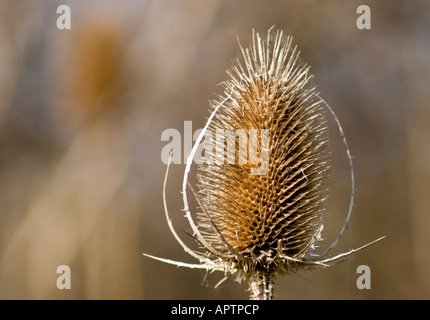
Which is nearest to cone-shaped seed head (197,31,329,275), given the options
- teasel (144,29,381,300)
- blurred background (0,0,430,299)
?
teasel (144,29,381,300)

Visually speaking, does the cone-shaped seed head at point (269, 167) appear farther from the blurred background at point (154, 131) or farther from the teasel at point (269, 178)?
the blurred background at point (154, 131)

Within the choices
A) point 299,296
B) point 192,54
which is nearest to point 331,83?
point 192,54

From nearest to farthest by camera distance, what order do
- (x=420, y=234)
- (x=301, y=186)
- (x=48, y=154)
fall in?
(x=301, y=186) → (x=48, y=154) → (x=420, y=234)

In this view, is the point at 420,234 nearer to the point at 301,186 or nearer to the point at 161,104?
the point at 161,104

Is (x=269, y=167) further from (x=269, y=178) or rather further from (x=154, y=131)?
(x=154, y=131)

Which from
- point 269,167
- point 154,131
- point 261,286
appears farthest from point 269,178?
point 154,131
